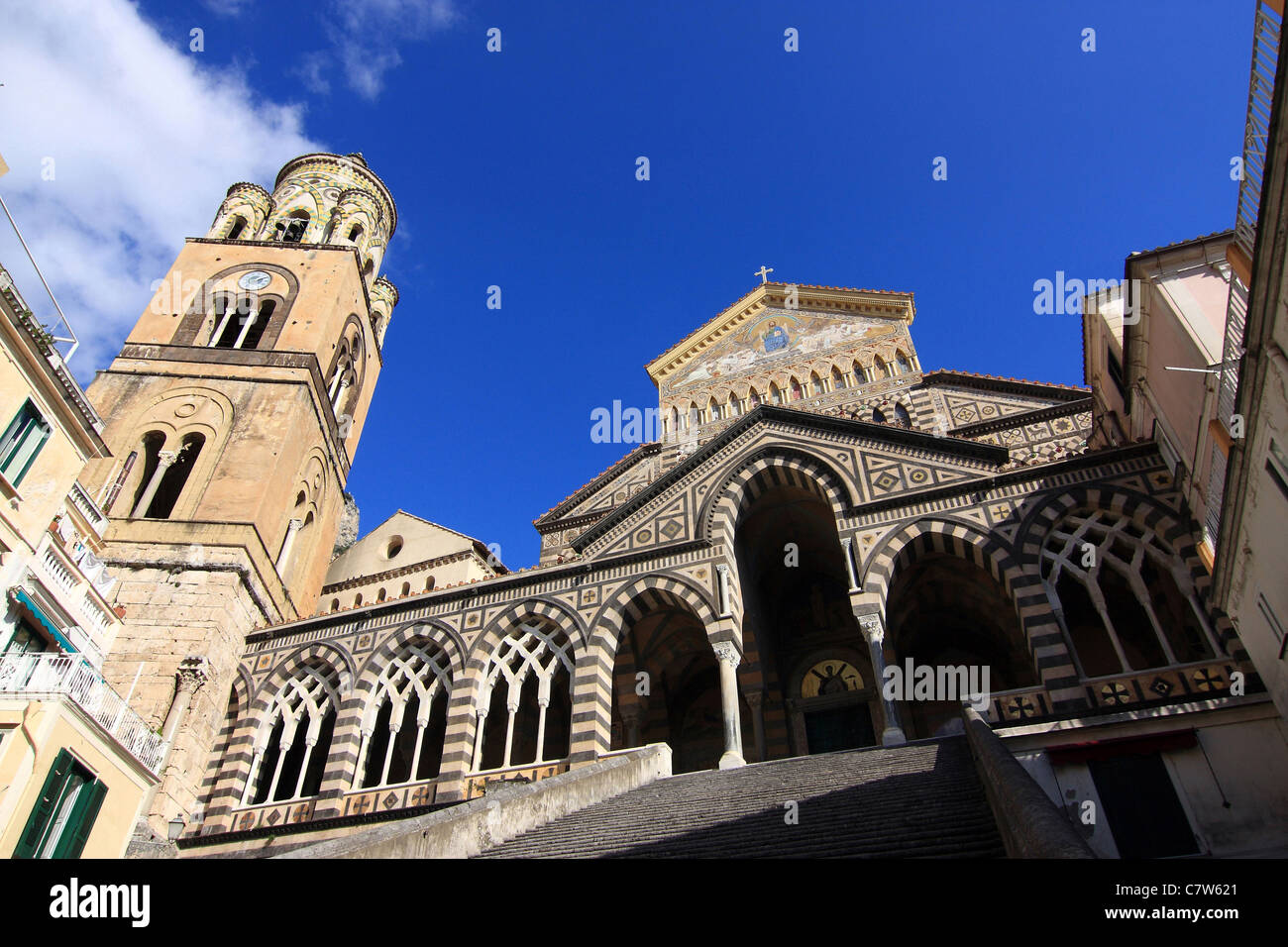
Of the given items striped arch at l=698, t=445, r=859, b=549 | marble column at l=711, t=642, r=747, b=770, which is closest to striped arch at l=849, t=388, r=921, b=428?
striped arch at l=698, t=445, r=859, b=549

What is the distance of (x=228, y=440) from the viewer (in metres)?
24.0

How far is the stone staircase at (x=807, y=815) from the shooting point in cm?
753

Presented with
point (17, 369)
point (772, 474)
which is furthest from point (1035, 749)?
point (17, 369)

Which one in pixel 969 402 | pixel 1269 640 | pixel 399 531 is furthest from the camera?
pixel 399 531

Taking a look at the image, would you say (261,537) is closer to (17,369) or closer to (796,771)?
(17,369)

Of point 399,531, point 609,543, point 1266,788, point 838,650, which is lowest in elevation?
point 1266,788

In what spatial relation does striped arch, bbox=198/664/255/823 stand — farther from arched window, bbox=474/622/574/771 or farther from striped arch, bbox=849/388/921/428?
striped arch, bbox=849/388/921/428

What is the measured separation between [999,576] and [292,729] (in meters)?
15.7

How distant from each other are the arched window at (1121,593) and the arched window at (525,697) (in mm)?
10065

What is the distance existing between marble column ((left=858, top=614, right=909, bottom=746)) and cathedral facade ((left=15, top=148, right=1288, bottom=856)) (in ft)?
0.15

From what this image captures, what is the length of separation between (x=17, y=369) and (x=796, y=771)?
48.7 feet

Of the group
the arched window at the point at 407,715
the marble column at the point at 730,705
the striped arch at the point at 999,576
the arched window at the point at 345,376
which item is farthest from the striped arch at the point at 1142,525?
the arched window at the point at 345,376

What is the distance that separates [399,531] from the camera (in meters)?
29.5

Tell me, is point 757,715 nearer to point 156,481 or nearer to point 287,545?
point 287,545
